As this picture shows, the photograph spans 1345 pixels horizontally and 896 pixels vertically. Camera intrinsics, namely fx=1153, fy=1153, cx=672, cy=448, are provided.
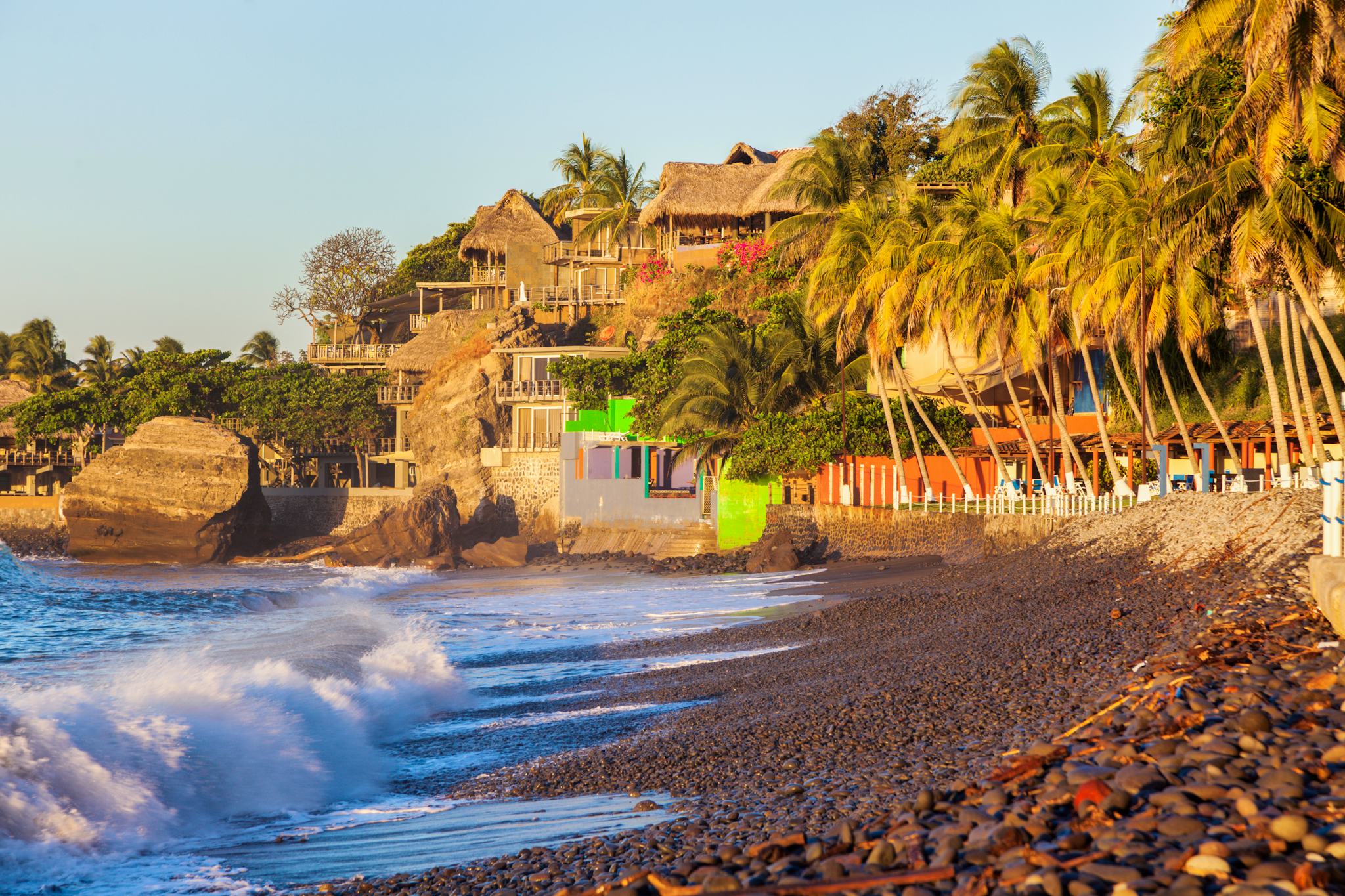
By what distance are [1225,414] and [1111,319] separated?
9346 millimetres

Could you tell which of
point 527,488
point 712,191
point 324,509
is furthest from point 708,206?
point 324,509

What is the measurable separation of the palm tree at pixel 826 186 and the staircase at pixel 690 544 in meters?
10.4

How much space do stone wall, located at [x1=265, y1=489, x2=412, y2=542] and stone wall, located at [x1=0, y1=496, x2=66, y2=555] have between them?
11.1m

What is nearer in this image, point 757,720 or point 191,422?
point 757,720

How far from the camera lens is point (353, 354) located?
66.5 meters

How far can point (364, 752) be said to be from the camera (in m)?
11.3

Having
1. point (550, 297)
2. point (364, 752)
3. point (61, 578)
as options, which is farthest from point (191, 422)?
point (364, 752)

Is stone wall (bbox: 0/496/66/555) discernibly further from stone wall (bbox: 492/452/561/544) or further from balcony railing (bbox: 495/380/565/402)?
balcony railing (bbox: 495/380/565/402)

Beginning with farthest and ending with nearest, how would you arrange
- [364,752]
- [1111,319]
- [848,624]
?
[1111,319] → [848,624] → [364,752]

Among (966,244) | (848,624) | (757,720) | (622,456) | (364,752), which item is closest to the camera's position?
(757,720)

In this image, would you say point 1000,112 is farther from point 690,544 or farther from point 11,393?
point 11,393

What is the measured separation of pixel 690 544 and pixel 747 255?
1364 centimetres

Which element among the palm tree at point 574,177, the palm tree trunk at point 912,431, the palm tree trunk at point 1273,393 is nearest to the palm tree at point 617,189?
the palm tree at point 574,177

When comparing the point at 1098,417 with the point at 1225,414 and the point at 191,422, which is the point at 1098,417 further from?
the point at 191,422
